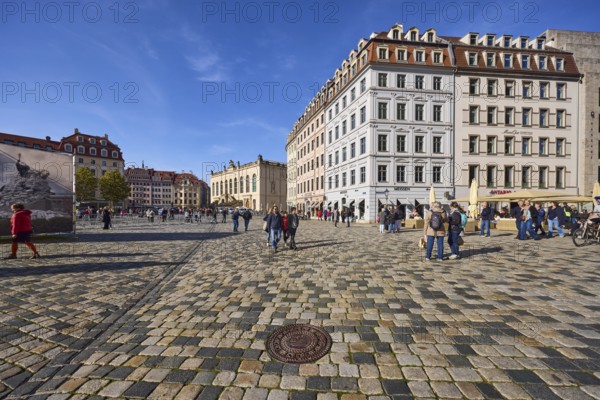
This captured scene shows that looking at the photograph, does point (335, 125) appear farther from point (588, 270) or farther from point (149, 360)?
point (149, 360)

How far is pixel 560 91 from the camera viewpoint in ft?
106

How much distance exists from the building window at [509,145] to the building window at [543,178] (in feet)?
13.6

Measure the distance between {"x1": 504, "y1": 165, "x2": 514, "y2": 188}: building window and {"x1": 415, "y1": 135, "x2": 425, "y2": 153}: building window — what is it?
33.1ft

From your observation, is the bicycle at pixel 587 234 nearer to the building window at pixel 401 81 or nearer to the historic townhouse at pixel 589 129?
the building window at pixel 401 81

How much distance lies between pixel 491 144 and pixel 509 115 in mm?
4026

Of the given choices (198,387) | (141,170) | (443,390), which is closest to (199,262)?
(198,387)

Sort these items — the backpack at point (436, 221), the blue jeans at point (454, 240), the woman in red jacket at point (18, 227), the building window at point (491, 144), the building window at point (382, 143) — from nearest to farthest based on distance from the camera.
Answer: the backpack at point (436, 221) → the woman in red jacket at point (18, 227) → the blue jeans at point (454, 240) → the building window at point (382, 143) → the building window at point (491, 144)

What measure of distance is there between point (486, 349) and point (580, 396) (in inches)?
32.9

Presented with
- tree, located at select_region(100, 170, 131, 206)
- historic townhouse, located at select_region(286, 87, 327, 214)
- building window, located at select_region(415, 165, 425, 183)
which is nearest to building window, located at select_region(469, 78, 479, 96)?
building window, located at select_region(415, 165, 425, 183)

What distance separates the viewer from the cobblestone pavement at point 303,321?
2.63 metres

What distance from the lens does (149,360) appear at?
3.07 metres

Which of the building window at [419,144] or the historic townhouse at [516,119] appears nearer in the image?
the building window at [419,144]

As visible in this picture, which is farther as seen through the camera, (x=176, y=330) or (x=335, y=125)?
(x=335, y=125)

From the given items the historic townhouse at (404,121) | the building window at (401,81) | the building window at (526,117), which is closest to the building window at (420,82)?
the historic townhouse at (404,121)
